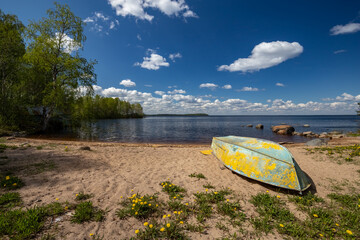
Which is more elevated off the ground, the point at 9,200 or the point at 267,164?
the point at 267,164

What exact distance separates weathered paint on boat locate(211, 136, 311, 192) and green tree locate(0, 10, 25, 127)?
21975mm

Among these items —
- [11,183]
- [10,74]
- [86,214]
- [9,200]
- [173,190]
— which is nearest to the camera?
[86,214]

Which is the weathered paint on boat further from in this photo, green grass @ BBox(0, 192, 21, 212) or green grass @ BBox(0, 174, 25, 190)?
green grass @ BBox(0, 174, 25, 190)

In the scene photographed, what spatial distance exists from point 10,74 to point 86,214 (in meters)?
22.5

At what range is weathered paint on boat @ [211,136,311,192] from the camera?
4.78 m

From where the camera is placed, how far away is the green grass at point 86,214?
307 centimetres

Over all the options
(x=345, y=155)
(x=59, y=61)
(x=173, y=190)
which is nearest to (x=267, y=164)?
(x=173, y=190)

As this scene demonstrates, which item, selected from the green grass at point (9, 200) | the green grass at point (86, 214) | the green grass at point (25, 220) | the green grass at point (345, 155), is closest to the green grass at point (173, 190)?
the green grass at point (86, 214)

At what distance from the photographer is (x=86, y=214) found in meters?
3.15

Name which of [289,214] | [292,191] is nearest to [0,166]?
[289,214]

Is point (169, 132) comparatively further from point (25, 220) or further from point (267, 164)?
point (25, 220)

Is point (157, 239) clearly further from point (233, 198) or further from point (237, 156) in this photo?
point (237, 156)

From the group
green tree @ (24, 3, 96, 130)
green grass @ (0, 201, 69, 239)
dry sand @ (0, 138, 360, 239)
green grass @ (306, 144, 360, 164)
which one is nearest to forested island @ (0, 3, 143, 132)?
green tree @ (24, 3, 96, 130)

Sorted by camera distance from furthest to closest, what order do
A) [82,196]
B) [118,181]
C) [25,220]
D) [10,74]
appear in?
[10,74], [118,181], [82,196], [25,220]
